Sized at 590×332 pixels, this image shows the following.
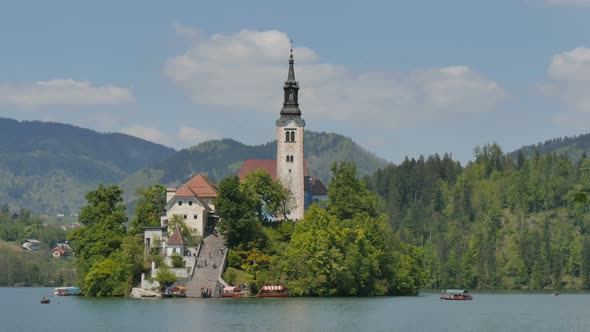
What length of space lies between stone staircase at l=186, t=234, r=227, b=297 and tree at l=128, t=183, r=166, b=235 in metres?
9.48

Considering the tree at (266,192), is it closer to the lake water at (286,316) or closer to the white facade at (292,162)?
the white facade at (292,162)

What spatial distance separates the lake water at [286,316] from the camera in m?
81.1

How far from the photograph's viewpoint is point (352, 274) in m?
122

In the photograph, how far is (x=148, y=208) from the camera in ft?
424

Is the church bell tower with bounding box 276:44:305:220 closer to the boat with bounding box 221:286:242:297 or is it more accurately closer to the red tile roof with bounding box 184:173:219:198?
the red tile roof with bounding box 184:173:219:198

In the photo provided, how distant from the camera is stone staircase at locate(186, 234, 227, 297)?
11631 centimetres

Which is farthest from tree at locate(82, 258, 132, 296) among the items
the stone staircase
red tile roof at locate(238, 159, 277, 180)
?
red tile roof at locate(238, 159, 277, 180)

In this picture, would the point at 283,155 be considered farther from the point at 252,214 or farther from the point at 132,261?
the point at 132,261

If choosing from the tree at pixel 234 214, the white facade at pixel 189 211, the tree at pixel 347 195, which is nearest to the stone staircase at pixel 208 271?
the tree at pixel 234 214

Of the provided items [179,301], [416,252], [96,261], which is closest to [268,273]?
[179,301]

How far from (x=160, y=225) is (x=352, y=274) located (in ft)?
80.4

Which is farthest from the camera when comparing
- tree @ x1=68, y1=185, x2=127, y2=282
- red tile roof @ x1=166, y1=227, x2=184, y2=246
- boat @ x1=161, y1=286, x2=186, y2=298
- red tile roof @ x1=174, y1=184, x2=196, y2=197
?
red tile roof @ x1=174, y1=184, x2=196, y2=197

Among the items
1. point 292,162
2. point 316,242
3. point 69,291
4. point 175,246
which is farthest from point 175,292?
point 69,291

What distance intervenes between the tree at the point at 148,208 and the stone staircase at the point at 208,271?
9.48 metres
